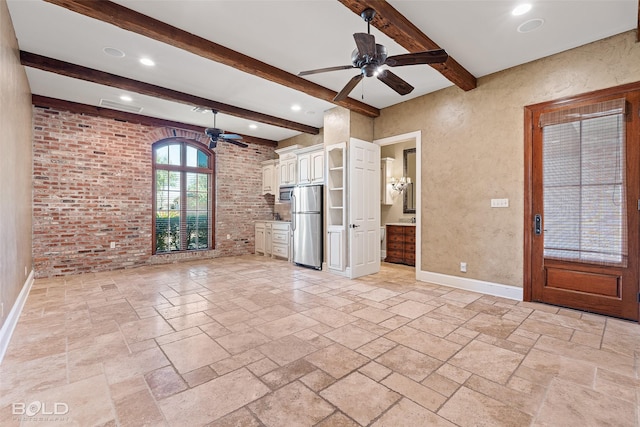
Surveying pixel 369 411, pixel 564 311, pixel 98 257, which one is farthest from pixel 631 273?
pixel 98 257

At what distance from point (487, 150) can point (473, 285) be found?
6.03ft

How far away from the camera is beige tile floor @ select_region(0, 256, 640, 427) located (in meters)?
1.61

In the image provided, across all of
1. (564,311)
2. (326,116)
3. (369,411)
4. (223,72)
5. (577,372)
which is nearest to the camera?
(369,411)

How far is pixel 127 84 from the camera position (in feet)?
13.4

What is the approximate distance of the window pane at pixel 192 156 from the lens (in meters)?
6.62

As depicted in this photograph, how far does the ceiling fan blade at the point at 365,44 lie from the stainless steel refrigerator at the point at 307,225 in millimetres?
3193

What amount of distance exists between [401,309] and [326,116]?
3.59 metres

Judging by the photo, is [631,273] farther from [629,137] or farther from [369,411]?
[369,411]

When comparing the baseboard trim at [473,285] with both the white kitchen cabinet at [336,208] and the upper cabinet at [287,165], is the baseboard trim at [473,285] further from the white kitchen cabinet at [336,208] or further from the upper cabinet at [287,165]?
the upper cabinet at [287,165]

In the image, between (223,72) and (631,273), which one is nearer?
(631,273)

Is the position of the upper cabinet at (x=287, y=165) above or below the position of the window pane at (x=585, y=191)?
above

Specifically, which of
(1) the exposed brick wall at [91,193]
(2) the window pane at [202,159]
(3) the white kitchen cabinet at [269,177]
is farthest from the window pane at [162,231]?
(3) the white kitchen cabinet at [269,177]

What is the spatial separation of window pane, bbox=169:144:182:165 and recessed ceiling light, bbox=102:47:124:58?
10.00 feet

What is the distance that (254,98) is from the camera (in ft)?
15.9
